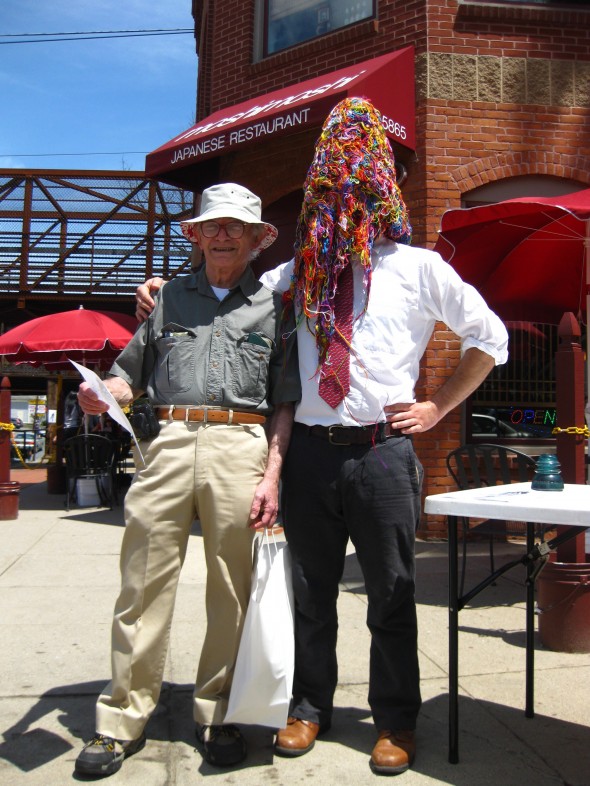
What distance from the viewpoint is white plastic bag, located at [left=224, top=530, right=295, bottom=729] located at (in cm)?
256

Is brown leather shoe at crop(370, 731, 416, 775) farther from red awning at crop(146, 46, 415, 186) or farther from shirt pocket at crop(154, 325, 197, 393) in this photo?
red awning at crop(146, 46, 415, 186)

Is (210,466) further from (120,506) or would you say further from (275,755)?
(120,506)

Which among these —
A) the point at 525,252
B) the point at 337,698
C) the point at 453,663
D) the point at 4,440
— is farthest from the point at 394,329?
the point at 4,440

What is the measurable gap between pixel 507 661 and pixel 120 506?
6.72 meters

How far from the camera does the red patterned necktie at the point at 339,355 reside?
2709 mm

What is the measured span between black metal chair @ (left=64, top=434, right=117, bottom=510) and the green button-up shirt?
6.67 meters

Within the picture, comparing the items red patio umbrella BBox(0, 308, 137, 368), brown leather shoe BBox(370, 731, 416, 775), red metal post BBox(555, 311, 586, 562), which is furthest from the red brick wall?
brown leather shoe BBox(370, 731, 416, 775)

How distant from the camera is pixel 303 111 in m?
6.45

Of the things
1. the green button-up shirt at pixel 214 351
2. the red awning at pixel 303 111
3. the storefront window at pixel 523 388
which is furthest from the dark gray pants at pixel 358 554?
the storefront window at pixel 523 388

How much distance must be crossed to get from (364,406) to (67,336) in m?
6.94

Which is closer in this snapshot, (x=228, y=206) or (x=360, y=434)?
(x=360, y=434)

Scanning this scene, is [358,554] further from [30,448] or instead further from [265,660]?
[30,448]

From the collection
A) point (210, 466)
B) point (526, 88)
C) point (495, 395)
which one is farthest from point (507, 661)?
point (526, 88)

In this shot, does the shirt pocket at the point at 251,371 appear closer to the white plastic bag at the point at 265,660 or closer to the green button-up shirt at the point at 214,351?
the green button-up shirt at the point at 214,351
